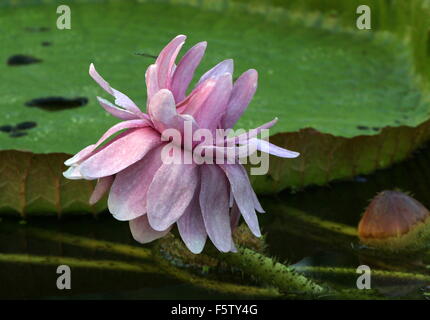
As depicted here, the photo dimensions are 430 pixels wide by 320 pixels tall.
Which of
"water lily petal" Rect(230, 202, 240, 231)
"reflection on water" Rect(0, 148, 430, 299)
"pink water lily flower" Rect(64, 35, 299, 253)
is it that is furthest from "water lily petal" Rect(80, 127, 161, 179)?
"reflection on water" Rect(0, 148, 430, 299)

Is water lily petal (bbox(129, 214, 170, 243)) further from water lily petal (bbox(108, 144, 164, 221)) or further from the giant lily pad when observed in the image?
the giant lily pad

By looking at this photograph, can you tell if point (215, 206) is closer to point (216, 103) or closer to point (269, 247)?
point (216, 103)

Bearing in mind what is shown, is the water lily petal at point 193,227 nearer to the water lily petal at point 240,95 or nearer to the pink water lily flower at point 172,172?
the pink water lily flower at point 172,172

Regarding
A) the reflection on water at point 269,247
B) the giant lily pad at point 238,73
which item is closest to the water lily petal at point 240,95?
the reflection on water at point 269,247

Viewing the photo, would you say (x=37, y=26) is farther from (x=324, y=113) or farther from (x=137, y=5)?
(x=324, y=113)

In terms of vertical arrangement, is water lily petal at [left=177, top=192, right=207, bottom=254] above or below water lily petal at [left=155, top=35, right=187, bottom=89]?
below

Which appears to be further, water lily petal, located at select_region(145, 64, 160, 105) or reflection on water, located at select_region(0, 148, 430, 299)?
reflection on water, located at select_region(0, 148, 430, 299)
